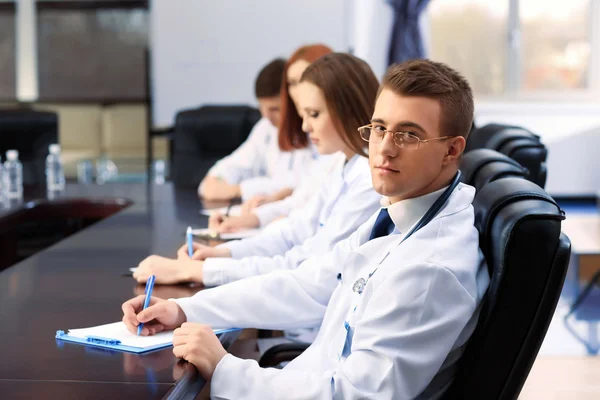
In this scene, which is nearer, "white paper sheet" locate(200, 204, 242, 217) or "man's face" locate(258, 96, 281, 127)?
"white paper sheet" locate(200, 204, 242, 217)

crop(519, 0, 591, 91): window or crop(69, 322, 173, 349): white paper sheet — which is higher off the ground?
crop(519, 0, 591, 91): window

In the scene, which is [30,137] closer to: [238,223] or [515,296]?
[238,223]

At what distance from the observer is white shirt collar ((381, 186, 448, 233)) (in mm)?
1319

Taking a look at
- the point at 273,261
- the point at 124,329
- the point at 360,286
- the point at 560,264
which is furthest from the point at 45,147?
the point at 560,264

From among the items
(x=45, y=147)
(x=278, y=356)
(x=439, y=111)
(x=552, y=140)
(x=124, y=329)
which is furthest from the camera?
(x=552, y=140)

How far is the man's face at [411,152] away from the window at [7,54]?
6833 mm

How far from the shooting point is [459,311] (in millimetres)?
1208

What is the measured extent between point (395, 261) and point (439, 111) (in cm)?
24

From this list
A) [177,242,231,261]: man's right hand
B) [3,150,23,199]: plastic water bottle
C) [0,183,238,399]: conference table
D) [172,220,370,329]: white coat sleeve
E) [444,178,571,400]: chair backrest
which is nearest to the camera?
[444,178,571,400]: chair backrest

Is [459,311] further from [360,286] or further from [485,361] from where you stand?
[360,286]

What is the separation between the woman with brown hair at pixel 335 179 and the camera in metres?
1.99

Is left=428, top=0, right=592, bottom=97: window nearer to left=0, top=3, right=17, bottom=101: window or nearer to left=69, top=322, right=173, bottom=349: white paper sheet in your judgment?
left=0, top=3, right=17, bottom=101: window

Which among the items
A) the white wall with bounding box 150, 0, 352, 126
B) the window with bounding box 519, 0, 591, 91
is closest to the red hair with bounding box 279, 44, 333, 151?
the white wall with bounding box 150, 0, 352, 126

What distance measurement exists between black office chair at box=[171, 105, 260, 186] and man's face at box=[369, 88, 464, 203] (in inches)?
118
